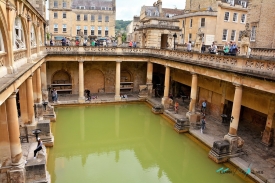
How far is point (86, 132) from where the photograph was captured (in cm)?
1605

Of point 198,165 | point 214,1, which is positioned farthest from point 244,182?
point 214,1

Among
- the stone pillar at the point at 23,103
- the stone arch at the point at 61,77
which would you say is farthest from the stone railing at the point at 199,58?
the stone pillar at the point at 23,103

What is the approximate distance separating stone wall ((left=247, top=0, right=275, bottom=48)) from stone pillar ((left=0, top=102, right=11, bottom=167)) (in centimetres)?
1707

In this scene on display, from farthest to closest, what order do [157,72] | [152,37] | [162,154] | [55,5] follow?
[55,5] < [157,72] < [152,37] < [162,154]

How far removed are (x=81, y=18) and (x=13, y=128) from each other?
4808 cm

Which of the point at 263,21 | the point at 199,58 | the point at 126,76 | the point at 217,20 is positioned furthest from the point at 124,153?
the point at 217,20

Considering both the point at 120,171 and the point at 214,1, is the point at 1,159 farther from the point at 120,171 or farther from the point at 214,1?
the point at 214,1

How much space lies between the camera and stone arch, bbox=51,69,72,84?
979 inches

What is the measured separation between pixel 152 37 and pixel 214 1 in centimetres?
1593

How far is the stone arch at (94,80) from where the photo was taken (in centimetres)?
2589

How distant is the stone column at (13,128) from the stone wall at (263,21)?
16.7 m

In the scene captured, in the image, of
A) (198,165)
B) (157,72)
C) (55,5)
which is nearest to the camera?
(198,165)

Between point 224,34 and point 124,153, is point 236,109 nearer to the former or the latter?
point 124,153

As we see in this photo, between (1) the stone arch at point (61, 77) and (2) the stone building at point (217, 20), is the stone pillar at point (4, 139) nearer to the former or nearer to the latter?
(1) the stone arch at point (61, 77)
